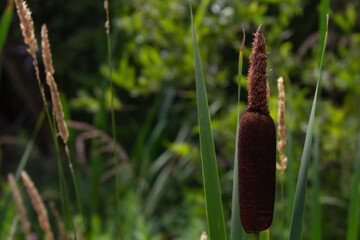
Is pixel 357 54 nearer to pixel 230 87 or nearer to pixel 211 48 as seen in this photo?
pixel 211 48

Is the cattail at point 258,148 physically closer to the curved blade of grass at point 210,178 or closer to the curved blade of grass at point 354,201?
the curved blade of grass at point 210,178

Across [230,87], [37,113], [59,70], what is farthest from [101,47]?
[230,87]

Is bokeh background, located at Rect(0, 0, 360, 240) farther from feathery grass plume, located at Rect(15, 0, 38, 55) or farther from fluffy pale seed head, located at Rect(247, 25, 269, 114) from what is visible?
fluffy pale seed head, located at Rect(247, 25, 269, 114)

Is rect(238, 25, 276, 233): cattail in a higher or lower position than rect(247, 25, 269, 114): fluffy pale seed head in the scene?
lower

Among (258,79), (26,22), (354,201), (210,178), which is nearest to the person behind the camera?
(258,79)

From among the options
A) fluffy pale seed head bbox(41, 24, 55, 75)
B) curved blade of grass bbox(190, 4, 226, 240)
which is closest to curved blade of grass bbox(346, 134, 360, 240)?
curved blade of grass bbox(190, 4, 226, 240)

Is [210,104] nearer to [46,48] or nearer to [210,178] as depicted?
[46,48]

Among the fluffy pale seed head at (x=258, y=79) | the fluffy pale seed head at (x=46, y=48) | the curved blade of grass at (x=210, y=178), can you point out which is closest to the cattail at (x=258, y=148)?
the fluffy pale seed head at (x=258, y=79)

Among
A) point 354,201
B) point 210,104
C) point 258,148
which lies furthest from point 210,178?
point 210,104
